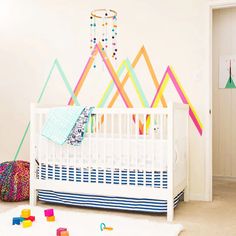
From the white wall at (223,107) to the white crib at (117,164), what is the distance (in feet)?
4.49

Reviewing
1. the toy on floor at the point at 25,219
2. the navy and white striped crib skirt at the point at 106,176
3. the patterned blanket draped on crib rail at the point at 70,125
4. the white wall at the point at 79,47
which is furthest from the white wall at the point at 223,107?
the toy on floor at the point at 25,219

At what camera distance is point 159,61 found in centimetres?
346

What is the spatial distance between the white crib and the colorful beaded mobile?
86cm

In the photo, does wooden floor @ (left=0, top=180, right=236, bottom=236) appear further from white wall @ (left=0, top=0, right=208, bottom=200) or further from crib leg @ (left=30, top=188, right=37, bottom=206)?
white wall @ (left=0, top=0, right=208, bottom=200)

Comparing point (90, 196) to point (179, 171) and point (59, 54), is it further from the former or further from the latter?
point (59, 54)

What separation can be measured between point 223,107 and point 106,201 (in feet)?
7.13

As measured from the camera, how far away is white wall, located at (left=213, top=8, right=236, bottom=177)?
4.35m

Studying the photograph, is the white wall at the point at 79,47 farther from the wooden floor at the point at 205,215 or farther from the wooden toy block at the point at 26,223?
the wooden toy block at the point at 26,223

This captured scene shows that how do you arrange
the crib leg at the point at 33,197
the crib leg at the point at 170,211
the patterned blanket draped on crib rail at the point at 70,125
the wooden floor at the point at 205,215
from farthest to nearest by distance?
the crib leg at the point at 33,197
the patterned blanket draped on crib rail at the point at 70,125
the crib leg at the point at 170,211
the wooden floor at the point at 205,215

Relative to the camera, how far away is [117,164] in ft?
9.33

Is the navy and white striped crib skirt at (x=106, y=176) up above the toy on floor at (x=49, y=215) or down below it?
above

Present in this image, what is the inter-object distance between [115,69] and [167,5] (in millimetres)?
767

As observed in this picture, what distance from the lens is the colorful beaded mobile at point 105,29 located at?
11.8 ft

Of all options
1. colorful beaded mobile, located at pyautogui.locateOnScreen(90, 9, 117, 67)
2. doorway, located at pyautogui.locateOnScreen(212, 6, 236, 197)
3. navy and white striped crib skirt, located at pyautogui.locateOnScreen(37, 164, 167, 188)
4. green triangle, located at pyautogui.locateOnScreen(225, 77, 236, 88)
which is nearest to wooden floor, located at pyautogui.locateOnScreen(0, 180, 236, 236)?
navy and white striped crib skirt, located at pyautogui.locateOnScreen(37, 164, 167, 188)
